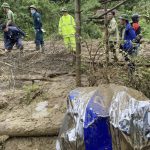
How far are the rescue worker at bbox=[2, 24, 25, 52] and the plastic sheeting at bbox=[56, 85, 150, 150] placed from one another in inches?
227

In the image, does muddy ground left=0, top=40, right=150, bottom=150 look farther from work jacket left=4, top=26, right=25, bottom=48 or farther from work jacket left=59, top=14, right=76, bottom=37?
work jacket left=4, top=26, right=25, bottom=48

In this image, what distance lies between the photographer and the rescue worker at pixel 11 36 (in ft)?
37.4

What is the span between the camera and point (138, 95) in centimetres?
621

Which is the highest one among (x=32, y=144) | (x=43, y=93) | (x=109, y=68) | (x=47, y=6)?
(x=47, y=6)

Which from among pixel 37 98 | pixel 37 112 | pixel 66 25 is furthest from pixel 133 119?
pixel 66 25

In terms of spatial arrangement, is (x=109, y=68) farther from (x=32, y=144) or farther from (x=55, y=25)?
(x=55, y=25)

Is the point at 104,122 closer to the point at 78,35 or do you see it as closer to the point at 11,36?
the point at 78,35

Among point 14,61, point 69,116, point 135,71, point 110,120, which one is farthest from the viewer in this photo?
point 14,61

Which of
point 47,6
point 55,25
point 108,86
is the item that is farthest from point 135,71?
point 47,6

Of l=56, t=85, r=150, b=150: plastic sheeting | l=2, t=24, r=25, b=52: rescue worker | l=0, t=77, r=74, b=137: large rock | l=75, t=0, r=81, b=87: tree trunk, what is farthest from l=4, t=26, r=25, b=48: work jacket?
l=56, t=85, r=150, b=150: plastic sheeting

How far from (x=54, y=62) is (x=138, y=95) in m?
4.36

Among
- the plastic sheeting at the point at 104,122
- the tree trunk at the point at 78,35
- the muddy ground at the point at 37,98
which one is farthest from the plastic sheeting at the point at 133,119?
the tree trunk at the point at 78,35

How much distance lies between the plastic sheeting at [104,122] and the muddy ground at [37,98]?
1219 millimetres

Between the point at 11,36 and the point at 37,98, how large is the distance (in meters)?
4.00
